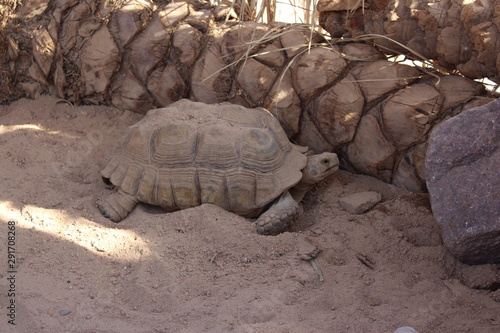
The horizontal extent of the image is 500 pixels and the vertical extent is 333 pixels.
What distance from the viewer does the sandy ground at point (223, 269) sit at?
2.56m

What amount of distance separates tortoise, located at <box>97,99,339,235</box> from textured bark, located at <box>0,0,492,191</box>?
0.27 metres

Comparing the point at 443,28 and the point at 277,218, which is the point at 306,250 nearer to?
the point at 277,218

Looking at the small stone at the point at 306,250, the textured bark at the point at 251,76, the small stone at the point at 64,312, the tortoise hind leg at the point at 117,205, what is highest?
the textured bark at the point at 251,76

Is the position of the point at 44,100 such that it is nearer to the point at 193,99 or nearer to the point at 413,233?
the point at 193,99

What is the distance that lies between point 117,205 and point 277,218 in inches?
42.3

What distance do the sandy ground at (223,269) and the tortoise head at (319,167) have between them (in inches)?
6.9

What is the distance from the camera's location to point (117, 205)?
3.62m

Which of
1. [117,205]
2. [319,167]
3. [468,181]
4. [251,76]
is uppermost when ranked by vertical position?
[468,181]

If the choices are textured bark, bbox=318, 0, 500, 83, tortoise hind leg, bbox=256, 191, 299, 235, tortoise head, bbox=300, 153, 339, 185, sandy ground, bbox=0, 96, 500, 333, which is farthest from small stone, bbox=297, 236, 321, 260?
textured bark, bbox=318, 0, 500, 83

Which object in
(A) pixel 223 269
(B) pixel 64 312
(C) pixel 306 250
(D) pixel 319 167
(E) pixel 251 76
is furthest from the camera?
(E) pixel 251 76

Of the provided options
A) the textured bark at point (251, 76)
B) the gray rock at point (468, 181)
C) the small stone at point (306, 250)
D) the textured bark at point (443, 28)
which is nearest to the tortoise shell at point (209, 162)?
the textured bark at point (251, 76)

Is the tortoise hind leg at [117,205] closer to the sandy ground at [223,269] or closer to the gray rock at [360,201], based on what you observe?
the sandy ground at [223,269]

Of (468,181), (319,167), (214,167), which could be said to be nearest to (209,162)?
(214,167)

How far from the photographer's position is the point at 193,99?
14.1 ft
